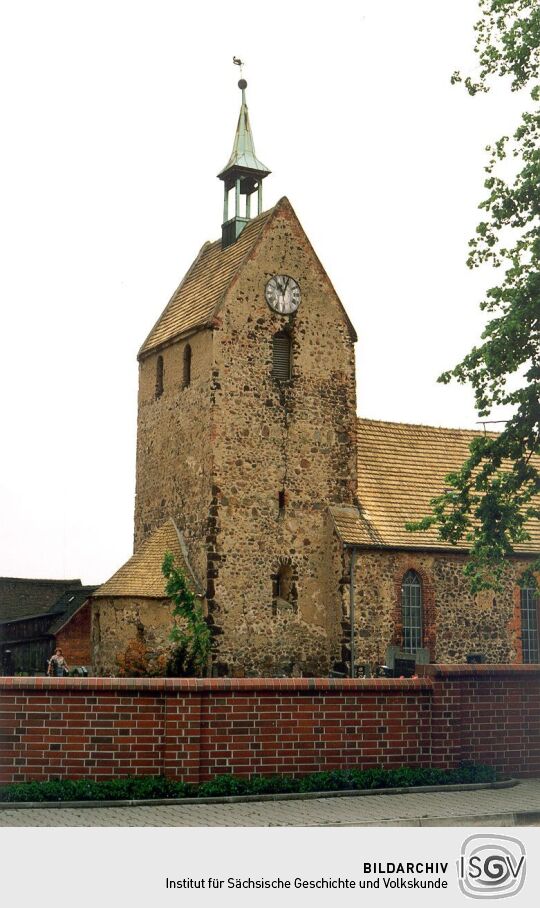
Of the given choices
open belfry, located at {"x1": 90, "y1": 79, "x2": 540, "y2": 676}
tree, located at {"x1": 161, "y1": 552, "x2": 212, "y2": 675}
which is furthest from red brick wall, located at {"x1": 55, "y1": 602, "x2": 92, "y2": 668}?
tree, located at {"x1": 161, "y1": 552, "x2": 212, "y2": 675}

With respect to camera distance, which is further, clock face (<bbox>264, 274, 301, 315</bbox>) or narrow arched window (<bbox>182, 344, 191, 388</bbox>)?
narrow arched window (<bbox>182, 344, 191, 388</bbox>)

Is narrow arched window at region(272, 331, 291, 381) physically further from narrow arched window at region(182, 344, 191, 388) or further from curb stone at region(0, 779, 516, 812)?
curb stone at region(0, 779, 516, 812)

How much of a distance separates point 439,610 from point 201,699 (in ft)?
55.8

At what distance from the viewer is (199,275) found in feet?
118

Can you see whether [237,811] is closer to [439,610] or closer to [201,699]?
[201,699]

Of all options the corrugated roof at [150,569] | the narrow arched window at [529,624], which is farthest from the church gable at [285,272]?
the narrow arched window at [529,624]

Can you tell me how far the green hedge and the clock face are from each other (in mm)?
17153

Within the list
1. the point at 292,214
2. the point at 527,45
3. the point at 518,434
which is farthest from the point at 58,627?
the point at 527,45

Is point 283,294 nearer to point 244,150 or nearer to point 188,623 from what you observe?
point 244,150

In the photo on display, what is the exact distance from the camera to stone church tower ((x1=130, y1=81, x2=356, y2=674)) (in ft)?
98.9

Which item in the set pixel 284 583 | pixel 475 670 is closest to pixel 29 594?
pixel 284 583

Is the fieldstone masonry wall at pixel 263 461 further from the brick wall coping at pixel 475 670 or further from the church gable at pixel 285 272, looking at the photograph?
the brick wall coping at pixel 475 670
